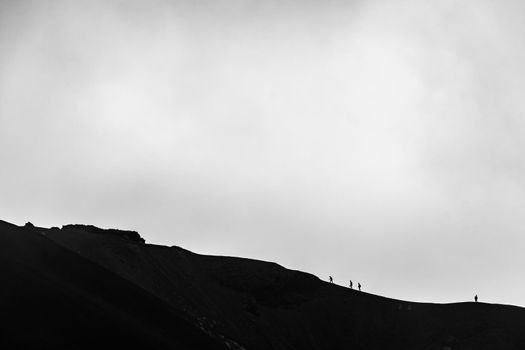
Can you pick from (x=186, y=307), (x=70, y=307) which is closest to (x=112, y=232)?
(x=186, y=307)

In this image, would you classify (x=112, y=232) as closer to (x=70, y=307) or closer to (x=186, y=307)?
(x=186, y=307)

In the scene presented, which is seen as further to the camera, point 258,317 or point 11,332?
point 258,317

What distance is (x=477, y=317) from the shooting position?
101062 mm

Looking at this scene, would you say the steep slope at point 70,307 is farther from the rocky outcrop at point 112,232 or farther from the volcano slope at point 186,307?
the rocky outcrop at point 112,232

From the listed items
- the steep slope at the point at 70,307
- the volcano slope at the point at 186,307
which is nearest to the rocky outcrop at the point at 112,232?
the volcano slope at the point at 186,307

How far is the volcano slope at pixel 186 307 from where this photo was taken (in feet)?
179

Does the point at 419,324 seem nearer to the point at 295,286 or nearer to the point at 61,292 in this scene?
the point at 295,286

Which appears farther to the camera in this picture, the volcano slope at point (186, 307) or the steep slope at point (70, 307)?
the volcano slope at point (186, 307)

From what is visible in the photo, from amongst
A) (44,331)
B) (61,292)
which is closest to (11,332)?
(44,331)

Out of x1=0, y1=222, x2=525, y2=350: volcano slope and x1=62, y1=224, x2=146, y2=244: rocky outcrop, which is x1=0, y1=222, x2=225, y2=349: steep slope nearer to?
x1=0, y1=222, x2=525, y2=350: volcano slope

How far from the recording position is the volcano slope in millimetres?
54625

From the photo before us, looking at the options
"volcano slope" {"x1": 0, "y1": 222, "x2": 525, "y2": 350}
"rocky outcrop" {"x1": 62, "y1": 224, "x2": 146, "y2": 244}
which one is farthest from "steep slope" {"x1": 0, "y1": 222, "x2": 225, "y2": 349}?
"rocky outcrop" {"x1": 62, "y1": 224, "x2": 146, "y2": 244}

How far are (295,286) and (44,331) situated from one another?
60.7 metres

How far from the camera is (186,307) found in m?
84.2
